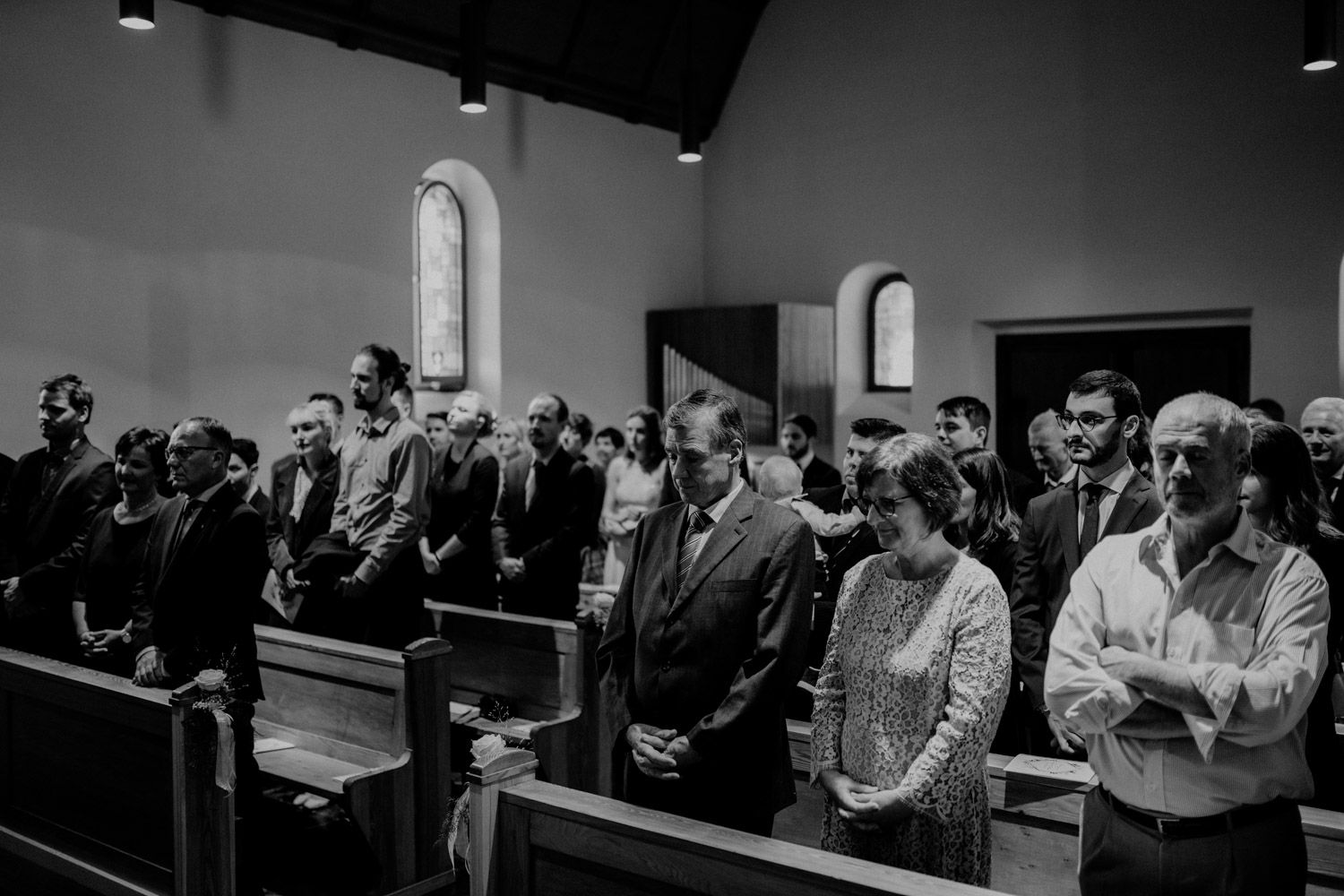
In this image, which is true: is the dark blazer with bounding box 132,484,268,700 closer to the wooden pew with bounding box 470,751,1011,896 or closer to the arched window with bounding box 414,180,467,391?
the wooden pew with bounding box 470,751,1011,896

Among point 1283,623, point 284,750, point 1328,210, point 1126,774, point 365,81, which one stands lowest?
point 284,750

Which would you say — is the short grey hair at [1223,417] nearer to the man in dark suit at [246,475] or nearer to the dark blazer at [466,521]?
the dark blazer at [466,521]

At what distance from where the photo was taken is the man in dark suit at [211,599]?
11.3 feet

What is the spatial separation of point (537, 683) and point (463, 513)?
3.98 feet

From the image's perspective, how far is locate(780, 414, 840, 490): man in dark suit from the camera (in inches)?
263

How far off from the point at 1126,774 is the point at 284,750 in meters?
3.03

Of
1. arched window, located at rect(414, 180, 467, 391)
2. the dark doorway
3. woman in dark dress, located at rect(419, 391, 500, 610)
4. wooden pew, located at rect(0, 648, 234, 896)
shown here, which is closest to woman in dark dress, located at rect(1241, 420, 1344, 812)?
wooden pew, located at rect(0, 648, 234, 896)

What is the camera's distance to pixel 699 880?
210 centimetres

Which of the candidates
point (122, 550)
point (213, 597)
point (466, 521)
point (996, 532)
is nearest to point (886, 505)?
point (996, 532)

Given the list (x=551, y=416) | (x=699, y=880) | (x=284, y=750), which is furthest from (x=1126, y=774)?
(x=551, y=416)

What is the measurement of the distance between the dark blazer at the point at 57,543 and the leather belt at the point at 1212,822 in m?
3.88

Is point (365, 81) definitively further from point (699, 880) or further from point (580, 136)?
point (699, 880)

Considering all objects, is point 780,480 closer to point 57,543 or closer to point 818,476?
point 818,476

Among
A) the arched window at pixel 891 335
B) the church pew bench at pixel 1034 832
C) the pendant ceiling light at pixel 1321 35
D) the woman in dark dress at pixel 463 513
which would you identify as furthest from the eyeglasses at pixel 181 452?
the arched window at pixel 891 335
